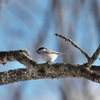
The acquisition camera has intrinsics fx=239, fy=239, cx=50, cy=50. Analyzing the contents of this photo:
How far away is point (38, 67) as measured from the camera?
190cm

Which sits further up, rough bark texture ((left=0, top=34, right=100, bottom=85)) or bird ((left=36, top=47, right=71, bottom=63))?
bird ((left=36, top=47, right=71, bottom=63))

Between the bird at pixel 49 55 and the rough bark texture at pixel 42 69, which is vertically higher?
the bird at pixel 49 55

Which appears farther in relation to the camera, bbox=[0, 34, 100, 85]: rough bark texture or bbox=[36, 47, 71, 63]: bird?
bbox=[36, 47, 71, 63]: bird

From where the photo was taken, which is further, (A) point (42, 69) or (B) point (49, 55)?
(B) point (49, 55)

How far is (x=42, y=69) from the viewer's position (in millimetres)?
1881

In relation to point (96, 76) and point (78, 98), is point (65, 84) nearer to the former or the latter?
point (78, 98)

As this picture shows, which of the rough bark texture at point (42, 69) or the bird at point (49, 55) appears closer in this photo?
the rough bark texture at point (42, 69)

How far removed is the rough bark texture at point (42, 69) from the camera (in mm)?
1658

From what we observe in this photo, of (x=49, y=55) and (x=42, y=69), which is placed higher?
(x=49, y=55)

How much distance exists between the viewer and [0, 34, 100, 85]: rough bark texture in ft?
5.44

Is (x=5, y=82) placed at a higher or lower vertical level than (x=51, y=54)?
lower

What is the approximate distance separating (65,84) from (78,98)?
0.37 meters

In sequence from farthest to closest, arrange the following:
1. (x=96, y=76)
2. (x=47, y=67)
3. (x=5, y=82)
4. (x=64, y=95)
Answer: (x=64, y=95) → (x=5, y=82) → (x=47, y=67) → (x=96, y=76)

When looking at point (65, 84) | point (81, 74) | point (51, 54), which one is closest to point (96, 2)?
point (65, 84)
